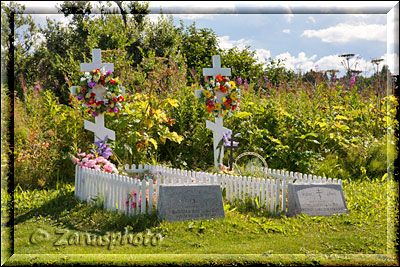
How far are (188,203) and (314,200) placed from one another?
5.91 feet

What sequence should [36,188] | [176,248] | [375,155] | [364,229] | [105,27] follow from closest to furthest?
1. [176,248]
2. [364,229]
3. [36,188]
4. [375,155]
5. [105,27]

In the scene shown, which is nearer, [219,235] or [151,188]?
[219,235]

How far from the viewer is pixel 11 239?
502cm

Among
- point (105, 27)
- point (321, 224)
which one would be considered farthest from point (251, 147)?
point (105, 27)

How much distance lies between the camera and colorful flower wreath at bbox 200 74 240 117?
8.02 m

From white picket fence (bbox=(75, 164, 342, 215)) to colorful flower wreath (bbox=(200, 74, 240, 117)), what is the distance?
1.69 metres

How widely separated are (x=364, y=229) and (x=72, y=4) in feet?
49.5

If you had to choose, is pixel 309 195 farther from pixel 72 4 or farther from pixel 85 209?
pixel 72 4

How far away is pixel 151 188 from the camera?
573cm

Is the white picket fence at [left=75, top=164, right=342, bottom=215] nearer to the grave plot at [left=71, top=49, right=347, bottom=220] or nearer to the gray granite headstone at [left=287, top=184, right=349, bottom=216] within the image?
the grave plot at [left=71, top=49, right=347, bottom=220]

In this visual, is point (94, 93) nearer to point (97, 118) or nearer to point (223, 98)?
point (97, 118)

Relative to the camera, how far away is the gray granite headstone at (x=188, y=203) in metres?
5.42

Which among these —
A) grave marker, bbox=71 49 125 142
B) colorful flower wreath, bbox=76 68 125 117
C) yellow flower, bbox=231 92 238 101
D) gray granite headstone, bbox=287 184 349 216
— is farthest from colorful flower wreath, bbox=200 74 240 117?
gray granite headstone, bbox=287 184 349 216

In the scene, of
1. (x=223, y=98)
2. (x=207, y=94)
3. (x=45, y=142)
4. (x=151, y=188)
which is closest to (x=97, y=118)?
(x=45, y=142)
